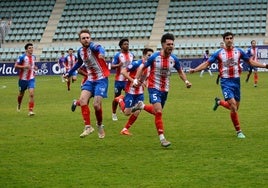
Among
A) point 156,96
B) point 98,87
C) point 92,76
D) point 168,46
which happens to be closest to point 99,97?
point 98,87

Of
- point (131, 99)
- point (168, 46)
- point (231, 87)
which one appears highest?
point (168, 46)

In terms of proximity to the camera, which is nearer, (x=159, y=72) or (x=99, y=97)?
(x=159, y=72)

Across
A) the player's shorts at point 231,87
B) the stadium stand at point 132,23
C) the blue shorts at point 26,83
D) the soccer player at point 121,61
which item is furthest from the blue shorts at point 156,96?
the stadium stand at point 132,23

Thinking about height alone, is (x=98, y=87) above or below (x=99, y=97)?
A: above

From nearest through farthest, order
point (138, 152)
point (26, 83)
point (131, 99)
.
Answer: point (138, 152) → point (131, 99) → point (26, 83)

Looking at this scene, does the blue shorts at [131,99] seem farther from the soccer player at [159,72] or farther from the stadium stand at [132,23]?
the stadium stand at [132,23]

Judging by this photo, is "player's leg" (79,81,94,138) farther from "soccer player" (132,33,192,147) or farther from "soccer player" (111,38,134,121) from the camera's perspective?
"soccer player" (111,38,134,121)

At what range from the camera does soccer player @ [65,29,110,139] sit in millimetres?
12883

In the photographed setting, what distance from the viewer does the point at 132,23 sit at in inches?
2051

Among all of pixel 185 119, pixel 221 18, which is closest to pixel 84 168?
pixel 185 119

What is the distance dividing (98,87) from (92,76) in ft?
1.00

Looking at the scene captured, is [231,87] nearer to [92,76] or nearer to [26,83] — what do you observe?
[92,76]

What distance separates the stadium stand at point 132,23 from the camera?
162ft

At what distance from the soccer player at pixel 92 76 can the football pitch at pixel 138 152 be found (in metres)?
0.42
